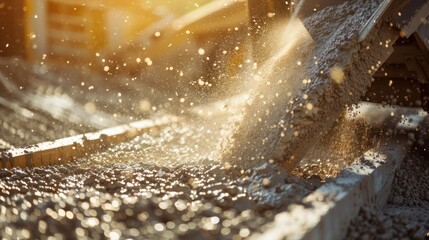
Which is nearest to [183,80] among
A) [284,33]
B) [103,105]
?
[103,105]

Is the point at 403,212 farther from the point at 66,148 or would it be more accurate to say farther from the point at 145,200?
the point at 66,148

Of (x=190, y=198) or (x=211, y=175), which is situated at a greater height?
(x=211, y=175)

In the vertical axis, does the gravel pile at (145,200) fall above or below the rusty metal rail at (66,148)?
below

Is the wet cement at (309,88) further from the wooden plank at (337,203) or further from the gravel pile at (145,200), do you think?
the wooden plank at (337,203)

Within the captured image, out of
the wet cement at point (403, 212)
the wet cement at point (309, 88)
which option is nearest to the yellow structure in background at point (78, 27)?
the wet cement at point (309, 88)

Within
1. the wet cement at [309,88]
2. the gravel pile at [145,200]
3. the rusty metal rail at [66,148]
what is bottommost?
the gravel pile at [145,200]

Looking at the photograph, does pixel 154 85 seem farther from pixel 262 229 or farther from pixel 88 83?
pixel 262 229

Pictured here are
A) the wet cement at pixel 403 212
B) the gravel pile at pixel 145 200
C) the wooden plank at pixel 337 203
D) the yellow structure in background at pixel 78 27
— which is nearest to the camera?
the wooden plank at pixel 337 203

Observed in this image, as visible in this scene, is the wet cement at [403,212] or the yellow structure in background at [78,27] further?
the yellow structure in background at [78,27]
